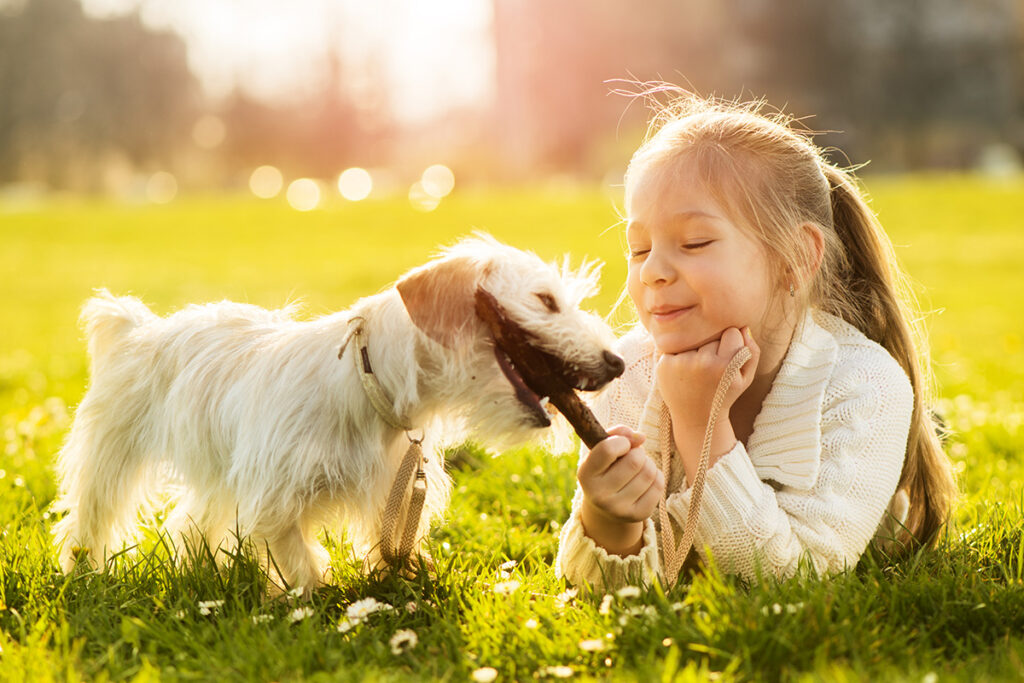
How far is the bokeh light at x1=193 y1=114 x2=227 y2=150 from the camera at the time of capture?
192 ft

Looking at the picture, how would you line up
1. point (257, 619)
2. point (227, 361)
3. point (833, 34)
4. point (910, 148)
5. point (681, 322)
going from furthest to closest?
point (833, 34) < point (910, 148) < point (227, 361) < point (681, 322) < point (257, 619)

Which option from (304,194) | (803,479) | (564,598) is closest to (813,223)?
(803,479)

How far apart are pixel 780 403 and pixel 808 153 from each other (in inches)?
36.3

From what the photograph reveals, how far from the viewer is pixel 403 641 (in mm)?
3064

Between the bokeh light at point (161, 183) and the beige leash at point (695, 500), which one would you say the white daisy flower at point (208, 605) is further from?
the bokeh light at point (161, 183)

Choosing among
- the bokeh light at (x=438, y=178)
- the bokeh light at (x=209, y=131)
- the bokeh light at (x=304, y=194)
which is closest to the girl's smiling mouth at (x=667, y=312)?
the bokeh light at (x=304, y=194)

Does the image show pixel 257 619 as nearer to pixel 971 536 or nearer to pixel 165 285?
pixel 971 536

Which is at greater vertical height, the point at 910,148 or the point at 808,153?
the point at 808,153

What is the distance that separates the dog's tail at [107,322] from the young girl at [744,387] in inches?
79.1

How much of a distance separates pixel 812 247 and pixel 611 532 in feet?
4.02

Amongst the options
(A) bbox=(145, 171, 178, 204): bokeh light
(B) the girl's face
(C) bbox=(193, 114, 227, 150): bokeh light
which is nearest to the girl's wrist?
(B) the girl's face

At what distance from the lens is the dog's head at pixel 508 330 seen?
3045mm

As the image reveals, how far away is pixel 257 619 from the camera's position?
10.3 feet

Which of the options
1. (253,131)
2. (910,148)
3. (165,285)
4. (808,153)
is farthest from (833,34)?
(808,153)
